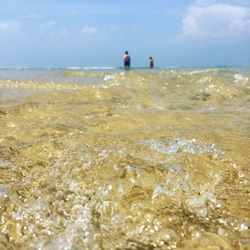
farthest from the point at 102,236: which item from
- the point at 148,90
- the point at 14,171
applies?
the point at 148,90

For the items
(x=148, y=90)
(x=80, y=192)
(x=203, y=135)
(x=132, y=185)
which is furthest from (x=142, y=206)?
(x=148, y=90)

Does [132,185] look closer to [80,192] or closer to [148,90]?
[80,192]

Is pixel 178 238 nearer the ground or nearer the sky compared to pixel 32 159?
nearer the ground

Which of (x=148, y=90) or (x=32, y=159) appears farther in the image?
(x=148, y=90)

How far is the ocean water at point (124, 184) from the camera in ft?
14.2

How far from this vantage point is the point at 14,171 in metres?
5.65

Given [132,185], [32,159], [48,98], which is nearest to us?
[132,185]

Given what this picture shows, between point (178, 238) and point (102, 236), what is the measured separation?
2.80 feet

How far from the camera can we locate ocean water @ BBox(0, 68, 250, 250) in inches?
170

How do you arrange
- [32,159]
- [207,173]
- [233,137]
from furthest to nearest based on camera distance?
1. [233,137]
2. [32,159]
3. [207,173]

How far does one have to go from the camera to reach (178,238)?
4281 mm

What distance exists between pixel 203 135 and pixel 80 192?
2.99 meters

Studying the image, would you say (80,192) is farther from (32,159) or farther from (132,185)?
(32,159)

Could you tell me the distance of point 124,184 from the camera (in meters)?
5.27
